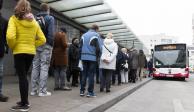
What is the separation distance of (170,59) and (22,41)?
21.1m

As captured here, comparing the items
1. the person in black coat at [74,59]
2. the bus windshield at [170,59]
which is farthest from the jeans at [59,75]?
the bus windshield at [170,59]

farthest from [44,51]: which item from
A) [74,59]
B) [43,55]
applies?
[74,59]

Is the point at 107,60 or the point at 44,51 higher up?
the point at 44,51

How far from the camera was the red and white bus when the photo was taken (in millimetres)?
24766

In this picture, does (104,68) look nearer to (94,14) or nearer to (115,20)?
(94,14)

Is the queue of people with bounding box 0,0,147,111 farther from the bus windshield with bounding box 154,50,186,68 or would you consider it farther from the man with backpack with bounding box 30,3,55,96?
the bus windshield with bounding box 154,50,186,68

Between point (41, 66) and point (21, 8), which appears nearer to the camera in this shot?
point (21, 8)

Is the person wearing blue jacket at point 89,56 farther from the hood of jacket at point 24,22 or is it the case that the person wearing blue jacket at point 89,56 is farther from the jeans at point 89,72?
the hood of jacket at point 24,22

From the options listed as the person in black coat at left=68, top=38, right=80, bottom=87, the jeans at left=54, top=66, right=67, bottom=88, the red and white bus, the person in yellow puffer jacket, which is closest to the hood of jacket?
the person in yellow puffer jacket

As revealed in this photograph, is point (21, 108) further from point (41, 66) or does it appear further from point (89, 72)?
point (89, 72)

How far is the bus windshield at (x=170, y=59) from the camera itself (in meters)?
25.1

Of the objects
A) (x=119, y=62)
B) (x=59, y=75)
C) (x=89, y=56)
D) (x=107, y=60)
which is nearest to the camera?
(x=89, y=56)

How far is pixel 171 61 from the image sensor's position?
83.8 feet

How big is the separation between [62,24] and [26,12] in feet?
A: 38.3
